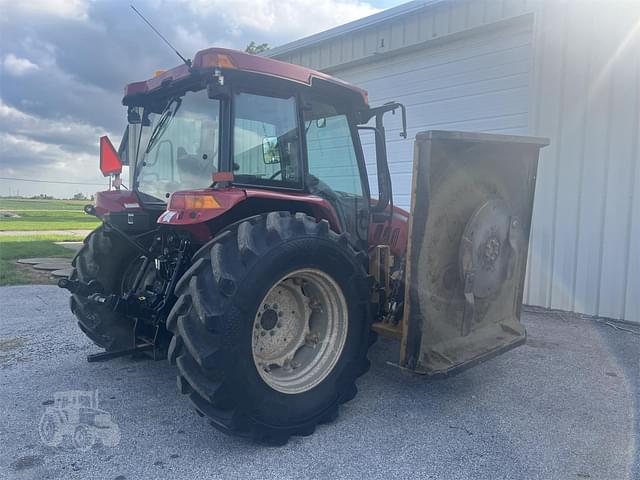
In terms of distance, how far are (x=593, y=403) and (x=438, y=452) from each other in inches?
58.3

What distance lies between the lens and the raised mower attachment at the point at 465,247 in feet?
10.6

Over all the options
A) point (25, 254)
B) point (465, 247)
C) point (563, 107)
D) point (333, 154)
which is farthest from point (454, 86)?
point (25, 254)

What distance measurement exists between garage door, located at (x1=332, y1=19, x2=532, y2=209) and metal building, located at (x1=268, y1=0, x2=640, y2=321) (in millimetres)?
15

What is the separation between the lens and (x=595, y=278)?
19.2 ft

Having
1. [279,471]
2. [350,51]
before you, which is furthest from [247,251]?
[350,51]

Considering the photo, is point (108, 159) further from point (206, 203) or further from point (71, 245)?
point (71, 245)

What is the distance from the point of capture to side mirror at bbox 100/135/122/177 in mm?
3887

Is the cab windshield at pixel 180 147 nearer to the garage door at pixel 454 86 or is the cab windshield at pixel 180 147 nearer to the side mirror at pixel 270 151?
the side mirror at pixel 270 151

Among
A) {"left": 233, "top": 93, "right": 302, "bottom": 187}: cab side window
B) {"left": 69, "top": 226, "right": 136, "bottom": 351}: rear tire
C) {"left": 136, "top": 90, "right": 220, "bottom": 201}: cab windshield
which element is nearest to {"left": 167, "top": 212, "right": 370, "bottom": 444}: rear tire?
{"left": 233, "top": 93, "right": 302, "bottom": 187}: cab side window

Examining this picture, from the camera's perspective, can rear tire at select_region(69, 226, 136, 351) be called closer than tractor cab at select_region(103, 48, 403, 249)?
No

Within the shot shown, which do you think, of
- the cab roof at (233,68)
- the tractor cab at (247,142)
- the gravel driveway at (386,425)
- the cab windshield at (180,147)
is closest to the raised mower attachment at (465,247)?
the gravel driveway at (386,425)

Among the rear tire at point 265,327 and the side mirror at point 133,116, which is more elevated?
the side mirror at point 133,116

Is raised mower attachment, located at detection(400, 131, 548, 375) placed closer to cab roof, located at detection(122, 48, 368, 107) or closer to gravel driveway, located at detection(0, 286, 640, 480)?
gravel driveway, located at detection(0, 286, 640, 480)

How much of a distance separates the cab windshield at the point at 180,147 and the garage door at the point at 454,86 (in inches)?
177
